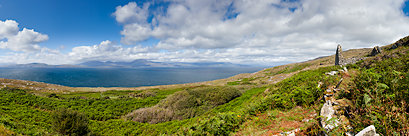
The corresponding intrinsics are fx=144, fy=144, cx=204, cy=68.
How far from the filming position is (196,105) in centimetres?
1459

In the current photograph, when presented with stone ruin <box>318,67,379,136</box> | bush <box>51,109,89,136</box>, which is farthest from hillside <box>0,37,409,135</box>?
bush <box>51,109,89,136</box>

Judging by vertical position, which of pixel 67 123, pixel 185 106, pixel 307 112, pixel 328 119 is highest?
pixel 328 119

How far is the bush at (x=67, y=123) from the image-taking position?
824 cm

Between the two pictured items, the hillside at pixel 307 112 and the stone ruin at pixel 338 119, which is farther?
the hillside at pixel 307 112

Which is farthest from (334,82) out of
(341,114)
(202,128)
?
(202,128)

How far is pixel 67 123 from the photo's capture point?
8328 mm

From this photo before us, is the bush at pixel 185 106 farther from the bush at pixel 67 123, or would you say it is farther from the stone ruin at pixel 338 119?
the stone ruin at pixel 338 119

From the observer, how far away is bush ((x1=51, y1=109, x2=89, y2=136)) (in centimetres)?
824

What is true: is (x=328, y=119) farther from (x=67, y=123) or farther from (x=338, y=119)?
(x=67, y=123)

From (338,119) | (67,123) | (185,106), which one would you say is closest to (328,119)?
(338,119)

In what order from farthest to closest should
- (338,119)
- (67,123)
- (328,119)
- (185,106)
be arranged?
(185,106) → (67,123) → (328,119) → (338,119)

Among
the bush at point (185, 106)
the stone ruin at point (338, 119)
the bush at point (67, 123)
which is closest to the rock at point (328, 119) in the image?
the stone ruin at point (338, 119)

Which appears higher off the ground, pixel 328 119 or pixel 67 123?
pixel 328 119

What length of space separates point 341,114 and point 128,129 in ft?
39.8
